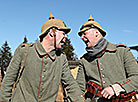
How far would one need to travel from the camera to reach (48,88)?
281cm

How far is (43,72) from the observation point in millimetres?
2801

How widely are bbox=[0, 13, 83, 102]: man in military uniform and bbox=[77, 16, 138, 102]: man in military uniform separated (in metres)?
0.28

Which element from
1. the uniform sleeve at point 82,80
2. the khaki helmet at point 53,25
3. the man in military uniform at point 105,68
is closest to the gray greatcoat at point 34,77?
the khaki helmet at point 53,25

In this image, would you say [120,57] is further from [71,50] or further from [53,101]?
[71,50]

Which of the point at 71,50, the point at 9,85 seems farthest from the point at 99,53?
the point at 71,50

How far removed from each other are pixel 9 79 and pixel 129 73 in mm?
1775

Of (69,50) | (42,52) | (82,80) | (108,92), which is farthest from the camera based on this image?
(69,50)

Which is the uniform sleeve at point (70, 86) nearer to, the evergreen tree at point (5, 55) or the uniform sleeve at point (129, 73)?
the uniform sleeve at point (129, 73)

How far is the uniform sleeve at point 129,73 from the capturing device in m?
2.74

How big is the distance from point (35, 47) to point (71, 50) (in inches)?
1273

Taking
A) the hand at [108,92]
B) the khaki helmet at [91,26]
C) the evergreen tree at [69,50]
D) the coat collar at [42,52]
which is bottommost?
the hand at [108,92]

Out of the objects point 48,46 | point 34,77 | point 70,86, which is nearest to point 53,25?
point 48,46

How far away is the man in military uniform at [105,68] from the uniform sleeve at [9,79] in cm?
107

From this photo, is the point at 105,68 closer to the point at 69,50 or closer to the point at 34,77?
the point at 34,77
